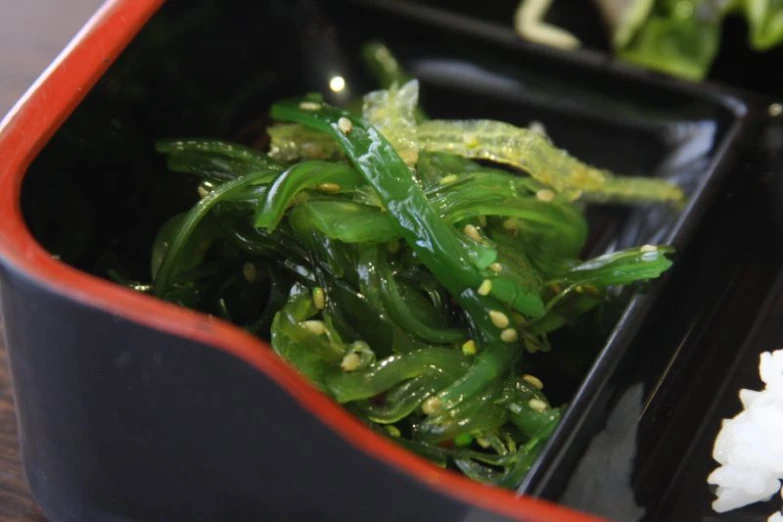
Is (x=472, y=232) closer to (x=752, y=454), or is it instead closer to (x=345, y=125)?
(x=345, y=125)

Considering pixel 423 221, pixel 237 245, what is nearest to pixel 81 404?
pixel 237 245

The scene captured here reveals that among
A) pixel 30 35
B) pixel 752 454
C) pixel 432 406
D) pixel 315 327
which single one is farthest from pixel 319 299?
pixel 30 35

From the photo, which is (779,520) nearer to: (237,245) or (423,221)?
(423,221)

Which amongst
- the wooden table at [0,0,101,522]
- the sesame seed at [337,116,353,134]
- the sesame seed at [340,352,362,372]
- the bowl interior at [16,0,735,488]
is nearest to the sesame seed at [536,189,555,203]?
the bowl interior at [16,0,735,488]

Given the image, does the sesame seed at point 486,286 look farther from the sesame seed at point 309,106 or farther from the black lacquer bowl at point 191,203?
the sesame seed at point 309,106

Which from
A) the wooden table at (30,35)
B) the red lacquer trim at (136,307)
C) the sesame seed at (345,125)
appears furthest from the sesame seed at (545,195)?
the wooden table at (30,35)
